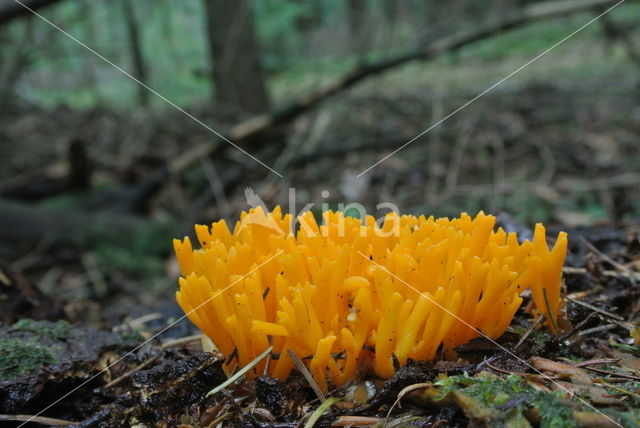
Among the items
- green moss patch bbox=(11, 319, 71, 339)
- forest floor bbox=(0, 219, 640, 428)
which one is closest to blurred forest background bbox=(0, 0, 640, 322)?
green moss patch bbox=(11, 319, 71, 339)

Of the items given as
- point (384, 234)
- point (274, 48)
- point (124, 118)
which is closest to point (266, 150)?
point (124, 118)

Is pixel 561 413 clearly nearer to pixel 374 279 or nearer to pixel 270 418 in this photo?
pixel 374 279

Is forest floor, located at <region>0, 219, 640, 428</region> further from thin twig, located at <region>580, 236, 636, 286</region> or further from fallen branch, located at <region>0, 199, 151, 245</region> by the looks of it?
fallen branch, located at <region>0, 199, 151, 245</region>

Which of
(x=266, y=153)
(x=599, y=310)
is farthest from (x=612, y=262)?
(x=266, y=153)

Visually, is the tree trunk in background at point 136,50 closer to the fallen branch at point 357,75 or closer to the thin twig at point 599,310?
the fallen branch at point 357,75

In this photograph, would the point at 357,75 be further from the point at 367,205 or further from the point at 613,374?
the point at 613,374

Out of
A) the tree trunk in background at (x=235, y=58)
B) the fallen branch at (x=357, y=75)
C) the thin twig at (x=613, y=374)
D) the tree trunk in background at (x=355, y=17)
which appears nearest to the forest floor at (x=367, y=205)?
the thin twig at (x=613, y=374)
